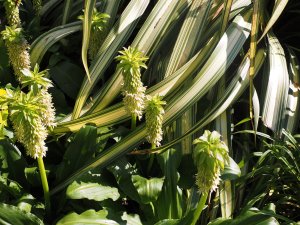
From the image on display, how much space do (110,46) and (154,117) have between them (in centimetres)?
71

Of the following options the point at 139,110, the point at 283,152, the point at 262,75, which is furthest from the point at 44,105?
the point at 262,75

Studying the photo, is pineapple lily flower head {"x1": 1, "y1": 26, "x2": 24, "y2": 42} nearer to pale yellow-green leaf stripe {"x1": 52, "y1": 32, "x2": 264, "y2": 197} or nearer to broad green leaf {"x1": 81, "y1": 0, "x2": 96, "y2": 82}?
broad green leaf {"x1": 81, "y1": 0, "x2": 96, "y2": 82}

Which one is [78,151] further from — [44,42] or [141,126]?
[44,42]

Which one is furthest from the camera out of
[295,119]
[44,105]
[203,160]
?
[295,119]

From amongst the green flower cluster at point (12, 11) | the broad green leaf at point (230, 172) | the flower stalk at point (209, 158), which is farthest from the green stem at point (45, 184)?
the green flower cluster at point (12, 11)

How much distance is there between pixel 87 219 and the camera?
199 centimetres

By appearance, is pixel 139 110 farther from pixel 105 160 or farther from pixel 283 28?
pixel 283 28

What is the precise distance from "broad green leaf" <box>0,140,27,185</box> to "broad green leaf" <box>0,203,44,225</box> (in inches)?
11.3

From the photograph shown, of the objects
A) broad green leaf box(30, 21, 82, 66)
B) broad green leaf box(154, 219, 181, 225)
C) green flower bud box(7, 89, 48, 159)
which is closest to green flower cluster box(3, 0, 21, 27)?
broad green leaf box(30, 21, 82, 66)

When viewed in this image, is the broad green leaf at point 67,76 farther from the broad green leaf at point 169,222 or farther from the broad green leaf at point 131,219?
the broad green leaf at point 169,222

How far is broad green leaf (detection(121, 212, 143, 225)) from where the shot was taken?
2.09 meters

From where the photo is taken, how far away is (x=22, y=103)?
181 cm

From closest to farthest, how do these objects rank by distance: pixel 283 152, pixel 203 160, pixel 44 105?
1. pixel 203 160
2. pixel 44 105
3. pixel 283 152

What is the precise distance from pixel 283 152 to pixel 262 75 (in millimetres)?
522
